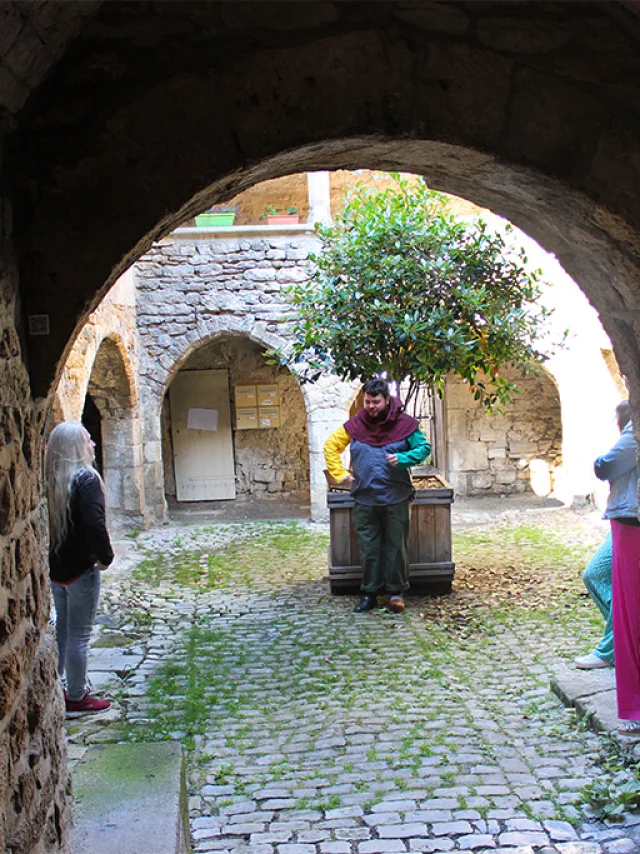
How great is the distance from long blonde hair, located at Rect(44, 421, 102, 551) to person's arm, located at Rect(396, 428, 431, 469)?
7.96 ft

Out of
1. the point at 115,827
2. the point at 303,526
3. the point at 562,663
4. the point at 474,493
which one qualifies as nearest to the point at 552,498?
the point at 474,493

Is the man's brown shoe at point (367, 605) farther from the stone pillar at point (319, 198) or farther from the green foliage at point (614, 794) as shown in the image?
the stone pillar at point (319, 198)

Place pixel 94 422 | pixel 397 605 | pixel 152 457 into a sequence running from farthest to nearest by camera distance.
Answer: pixel 94 422
pixel 152 457
pixel 397 605

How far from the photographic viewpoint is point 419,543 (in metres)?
6.39

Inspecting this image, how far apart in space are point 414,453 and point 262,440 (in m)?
6.58

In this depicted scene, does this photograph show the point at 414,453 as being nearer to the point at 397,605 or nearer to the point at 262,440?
the point at 397,605

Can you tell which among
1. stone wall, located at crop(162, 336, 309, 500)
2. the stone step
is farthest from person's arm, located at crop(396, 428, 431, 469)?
stone wall, located at crop(162, 336, 309, 500)

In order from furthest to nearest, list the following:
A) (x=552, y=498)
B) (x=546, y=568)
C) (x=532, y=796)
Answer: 1. (x=552, y=498)
2. (x=546, y=568)
3. (x=532, y=796)

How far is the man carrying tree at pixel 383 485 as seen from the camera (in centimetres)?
592

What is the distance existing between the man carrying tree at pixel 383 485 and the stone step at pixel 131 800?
3211 millimetres

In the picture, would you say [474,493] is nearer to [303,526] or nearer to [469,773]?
[303,526]

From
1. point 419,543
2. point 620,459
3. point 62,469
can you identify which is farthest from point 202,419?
point 620,459

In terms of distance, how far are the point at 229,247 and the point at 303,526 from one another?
141 inches

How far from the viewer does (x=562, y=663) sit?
4.82 meters
